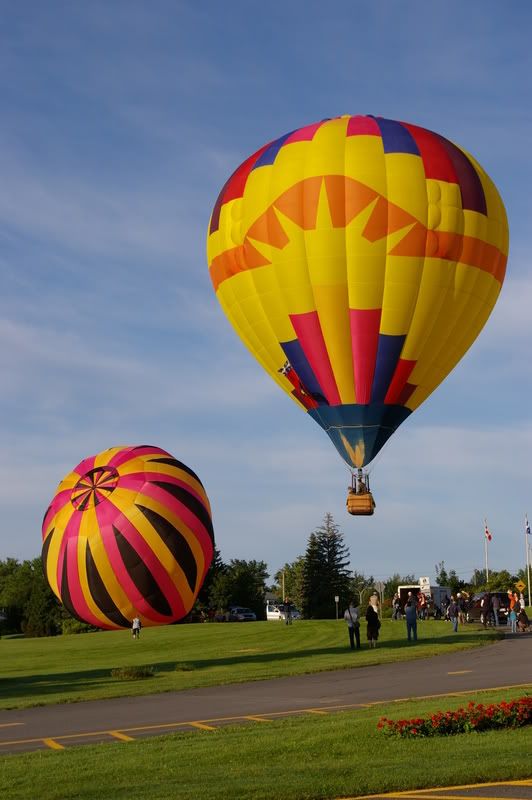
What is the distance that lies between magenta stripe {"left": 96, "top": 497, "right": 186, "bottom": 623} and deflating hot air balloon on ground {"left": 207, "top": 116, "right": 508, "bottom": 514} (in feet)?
36.0

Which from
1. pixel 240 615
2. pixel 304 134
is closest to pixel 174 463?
pixel 304 134

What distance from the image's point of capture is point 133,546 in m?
40.3

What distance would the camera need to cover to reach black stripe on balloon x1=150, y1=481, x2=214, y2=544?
4228 cm

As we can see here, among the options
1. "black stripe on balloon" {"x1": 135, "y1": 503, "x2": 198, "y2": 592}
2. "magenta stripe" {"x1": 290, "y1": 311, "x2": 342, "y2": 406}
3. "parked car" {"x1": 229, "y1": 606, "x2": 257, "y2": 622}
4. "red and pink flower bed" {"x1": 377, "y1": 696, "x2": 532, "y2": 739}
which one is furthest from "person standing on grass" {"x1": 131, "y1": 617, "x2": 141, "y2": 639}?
"parked car" {"x1": 229, "y1": 606, "x2": 257, "y2": 622}

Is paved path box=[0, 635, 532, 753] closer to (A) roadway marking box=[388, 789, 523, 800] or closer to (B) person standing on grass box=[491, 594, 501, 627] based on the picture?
(A) roadway marking box=[388, 789, 523, 800]

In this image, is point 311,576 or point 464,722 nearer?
point 464,722

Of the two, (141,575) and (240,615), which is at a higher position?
(141,575)

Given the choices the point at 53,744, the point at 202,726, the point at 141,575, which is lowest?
the point at 53,744

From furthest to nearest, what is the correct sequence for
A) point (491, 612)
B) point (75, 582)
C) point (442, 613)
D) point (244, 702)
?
point (442, 613)
point (491, 612)
point (75, 582)
point (244, 702)

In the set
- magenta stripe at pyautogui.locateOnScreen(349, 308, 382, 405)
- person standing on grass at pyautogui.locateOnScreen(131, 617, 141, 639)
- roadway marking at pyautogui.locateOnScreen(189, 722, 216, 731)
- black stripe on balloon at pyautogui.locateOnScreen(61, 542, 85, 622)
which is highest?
magenta stripe at pyautogui.locateOnScreen(349, 308, 382, 405)

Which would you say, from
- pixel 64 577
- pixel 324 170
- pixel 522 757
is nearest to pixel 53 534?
pixel 64 577

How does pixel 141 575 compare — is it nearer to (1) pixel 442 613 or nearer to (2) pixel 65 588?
(2) pixel 65 588

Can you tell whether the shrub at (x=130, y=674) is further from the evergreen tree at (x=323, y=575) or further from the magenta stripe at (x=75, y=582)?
the evergreen tree at (x=323, y=575)

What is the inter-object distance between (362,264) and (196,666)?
12.5 m
